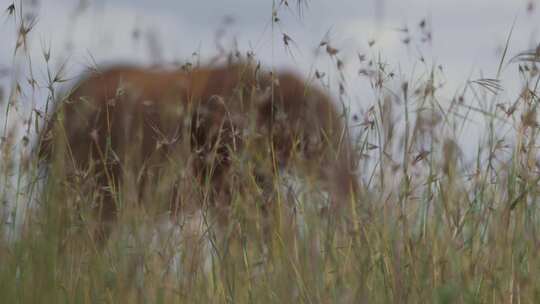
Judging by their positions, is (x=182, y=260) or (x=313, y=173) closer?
(x=182, y=260)

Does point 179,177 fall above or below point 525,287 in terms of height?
above

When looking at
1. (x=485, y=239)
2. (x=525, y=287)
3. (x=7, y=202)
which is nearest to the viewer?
(x=525, y=287)

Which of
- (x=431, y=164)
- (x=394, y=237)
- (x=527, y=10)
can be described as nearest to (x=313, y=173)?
(x=431, y=164)

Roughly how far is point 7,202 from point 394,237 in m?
1.06

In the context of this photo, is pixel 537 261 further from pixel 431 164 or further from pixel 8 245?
pixel 8 245

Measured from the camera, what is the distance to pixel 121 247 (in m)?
2.26

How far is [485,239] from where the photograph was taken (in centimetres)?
232

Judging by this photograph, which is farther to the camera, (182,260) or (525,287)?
(182,260)

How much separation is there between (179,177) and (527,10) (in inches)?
41.5

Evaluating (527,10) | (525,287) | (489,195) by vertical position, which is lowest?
(525,287)

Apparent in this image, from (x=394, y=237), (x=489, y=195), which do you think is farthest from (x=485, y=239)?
(x=394, y=237)

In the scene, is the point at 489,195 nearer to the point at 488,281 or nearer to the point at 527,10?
the point at 488,281

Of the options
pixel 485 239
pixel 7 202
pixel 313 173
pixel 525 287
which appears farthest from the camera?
pixel 313 173

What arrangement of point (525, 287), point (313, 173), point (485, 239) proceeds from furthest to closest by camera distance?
point (313, 173) → point (485, 239) → point (525, 287)
